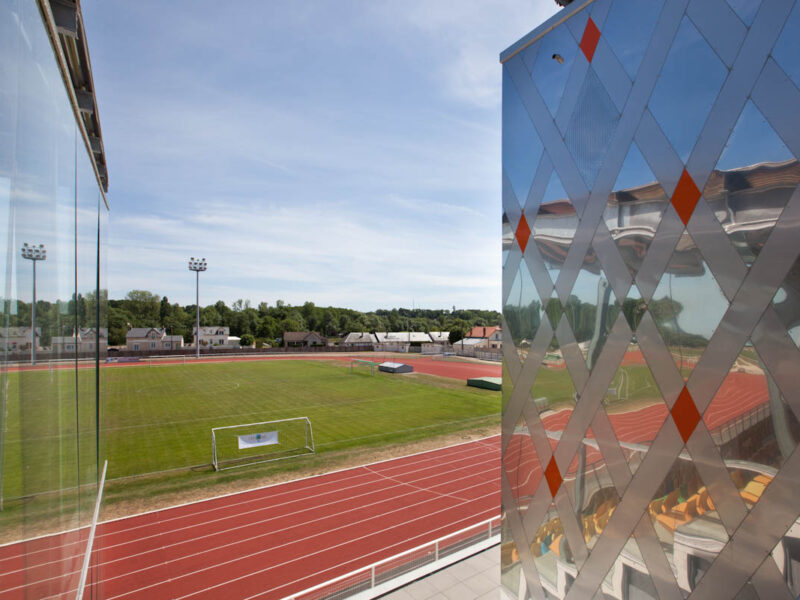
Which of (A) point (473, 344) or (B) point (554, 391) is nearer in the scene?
(B) point (554, 391)

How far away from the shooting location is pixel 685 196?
284 cm

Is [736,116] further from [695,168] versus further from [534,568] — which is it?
[534,568]

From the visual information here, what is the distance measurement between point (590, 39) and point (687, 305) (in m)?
2.37

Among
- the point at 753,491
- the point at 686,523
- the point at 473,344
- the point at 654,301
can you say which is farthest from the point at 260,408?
the point at 473,344

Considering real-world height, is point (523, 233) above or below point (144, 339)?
above

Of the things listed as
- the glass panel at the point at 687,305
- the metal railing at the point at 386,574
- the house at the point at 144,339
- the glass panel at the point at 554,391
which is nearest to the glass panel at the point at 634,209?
the glass panel at the point at 687,305

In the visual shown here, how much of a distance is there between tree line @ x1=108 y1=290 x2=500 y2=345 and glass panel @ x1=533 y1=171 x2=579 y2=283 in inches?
2876

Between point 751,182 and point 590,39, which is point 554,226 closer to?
point 751,182

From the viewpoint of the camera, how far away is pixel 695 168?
279 cm

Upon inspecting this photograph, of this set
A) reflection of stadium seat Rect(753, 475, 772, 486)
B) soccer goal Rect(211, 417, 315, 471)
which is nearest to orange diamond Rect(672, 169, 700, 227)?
reflection of stadium seat Rect(753, 475, 772, 486)

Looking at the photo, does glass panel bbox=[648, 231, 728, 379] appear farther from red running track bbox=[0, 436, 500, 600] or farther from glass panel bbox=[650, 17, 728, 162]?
red running track bbox=[0, 436, 500, 600]

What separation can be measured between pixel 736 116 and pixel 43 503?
19.0 feet

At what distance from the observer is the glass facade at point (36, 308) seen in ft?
7.54

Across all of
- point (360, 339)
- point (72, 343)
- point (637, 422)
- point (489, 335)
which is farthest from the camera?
point (360, 339)
